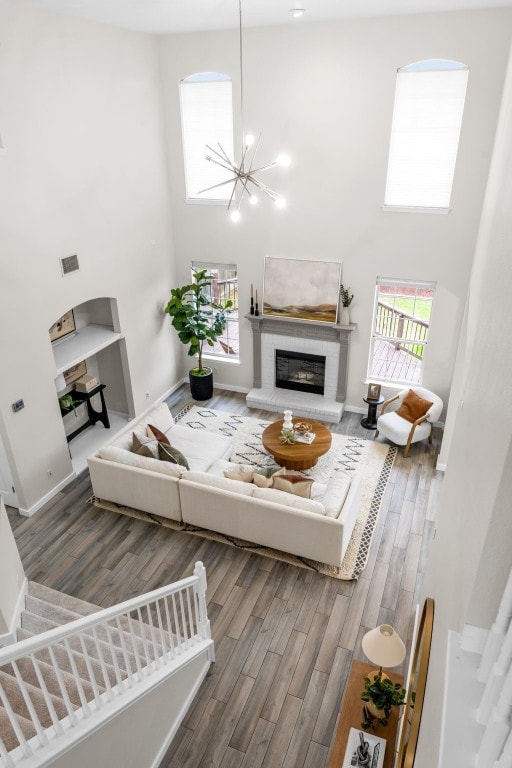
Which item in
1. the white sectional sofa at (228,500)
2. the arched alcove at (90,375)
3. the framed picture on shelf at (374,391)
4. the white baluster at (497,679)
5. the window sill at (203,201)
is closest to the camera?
the white baluster at (497,679)

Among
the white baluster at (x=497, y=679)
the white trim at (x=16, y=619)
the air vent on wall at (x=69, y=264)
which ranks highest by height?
the white baluster at (x=497, y=679)

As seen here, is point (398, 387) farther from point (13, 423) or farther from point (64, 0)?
point (64, 0)

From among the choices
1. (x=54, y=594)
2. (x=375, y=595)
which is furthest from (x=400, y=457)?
(x=54, y=594)

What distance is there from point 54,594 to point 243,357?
17.3 feet

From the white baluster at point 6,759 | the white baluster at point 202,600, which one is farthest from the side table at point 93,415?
the white baluster at point 6,759

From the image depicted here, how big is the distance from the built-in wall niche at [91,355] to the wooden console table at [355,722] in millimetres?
5002

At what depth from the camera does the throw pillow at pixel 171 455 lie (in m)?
6.58

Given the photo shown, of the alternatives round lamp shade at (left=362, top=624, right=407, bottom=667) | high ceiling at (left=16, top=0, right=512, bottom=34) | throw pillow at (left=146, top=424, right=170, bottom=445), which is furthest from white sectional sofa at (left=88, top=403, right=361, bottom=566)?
high ceiling at (left=16, top=0, right=512, bottom=34)

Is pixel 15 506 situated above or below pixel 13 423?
below

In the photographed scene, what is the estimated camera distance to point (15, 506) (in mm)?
6805

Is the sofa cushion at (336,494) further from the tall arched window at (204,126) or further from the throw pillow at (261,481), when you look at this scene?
the tall arched window at (204,126)

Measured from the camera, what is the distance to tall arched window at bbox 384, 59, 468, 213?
6.86 meters

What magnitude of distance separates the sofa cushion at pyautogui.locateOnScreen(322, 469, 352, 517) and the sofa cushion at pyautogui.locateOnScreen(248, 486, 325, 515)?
11 cm

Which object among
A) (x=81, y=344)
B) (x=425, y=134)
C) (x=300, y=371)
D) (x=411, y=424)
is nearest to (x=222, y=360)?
(x=300, y=371)
